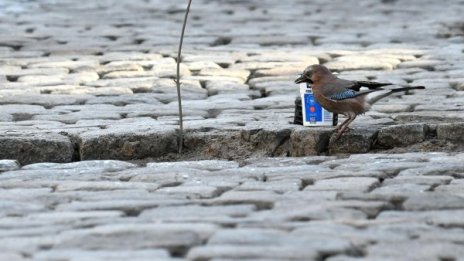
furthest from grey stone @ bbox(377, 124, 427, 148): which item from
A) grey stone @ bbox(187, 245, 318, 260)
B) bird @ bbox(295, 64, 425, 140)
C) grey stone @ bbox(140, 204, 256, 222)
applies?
grey stone @ bbox(187, 245, 318, 260)

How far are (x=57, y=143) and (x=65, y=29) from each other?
6394mm

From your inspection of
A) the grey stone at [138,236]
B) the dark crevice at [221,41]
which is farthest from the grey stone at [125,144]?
the dark crevice at [221,41]

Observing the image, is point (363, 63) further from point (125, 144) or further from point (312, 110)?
point (125, 144)

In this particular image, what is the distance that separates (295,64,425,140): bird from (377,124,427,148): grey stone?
231 millimetres

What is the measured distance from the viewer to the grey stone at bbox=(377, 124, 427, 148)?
7160 mm

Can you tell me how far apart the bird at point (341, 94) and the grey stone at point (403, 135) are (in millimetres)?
231

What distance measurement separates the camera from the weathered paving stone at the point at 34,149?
7117mm

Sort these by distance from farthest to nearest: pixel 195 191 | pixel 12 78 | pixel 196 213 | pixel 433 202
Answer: pixel 12 78
pixel 195 191
pixel 433 202
pixel 196 213

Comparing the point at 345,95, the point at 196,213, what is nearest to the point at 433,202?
the point at 196,213

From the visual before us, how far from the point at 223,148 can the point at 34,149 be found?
3.63ft

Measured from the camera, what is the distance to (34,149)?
23.4 feet

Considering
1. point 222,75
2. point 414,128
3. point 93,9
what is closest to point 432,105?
point 414,128

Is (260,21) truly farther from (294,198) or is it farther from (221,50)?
(294,198)

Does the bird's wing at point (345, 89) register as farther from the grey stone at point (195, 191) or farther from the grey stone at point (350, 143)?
the grey stone at point (195, 191)
